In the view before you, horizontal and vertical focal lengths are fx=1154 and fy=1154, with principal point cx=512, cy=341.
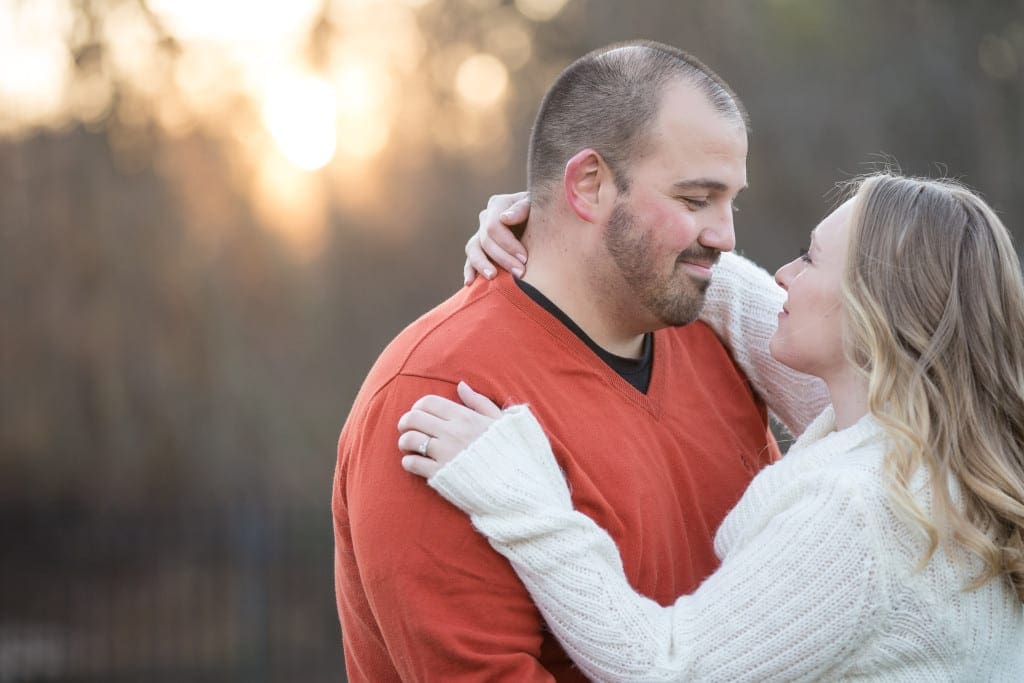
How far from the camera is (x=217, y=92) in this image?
954 cm

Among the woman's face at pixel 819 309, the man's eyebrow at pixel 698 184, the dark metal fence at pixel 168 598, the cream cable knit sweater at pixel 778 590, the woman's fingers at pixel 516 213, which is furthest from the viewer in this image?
the dark metal fence at pixel 168 598

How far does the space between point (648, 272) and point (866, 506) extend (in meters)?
0.78

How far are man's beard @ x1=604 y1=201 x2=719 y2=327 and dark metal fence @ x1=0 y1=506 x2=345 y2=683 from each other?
617cm

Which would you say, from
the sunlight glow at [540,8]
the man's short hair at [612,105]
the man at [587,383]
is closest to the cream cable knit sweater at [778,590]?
the man at [587,383]

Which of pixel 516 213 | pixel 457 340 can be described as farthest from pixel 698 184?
pixel 457 340

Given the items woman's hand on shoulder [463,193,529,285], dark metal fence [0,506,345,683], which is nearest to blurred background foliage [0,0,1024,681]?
dark metal fence [0,506,345,683]

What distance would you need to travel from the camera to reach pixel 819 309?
2.44 metres

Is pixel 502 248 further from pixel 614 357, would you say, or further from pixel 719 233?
pixel 719 233

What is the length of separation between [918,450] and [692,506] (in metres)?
0.60

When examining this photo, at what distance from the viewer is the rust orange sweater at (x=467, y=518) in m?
2.21

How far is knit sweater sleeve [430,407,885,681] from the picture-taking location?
2.06m

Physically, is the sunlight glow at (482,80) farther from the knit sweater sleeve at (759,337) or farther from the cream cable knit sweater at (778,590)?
the cream cable knit sweater at (778,590)

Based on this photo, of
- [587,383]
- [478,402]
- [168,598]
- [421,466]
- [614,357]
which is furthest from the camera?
[168,598]

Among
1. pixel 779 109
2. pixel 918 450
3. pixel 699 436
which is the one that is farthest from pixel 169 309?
pixel 918 450
